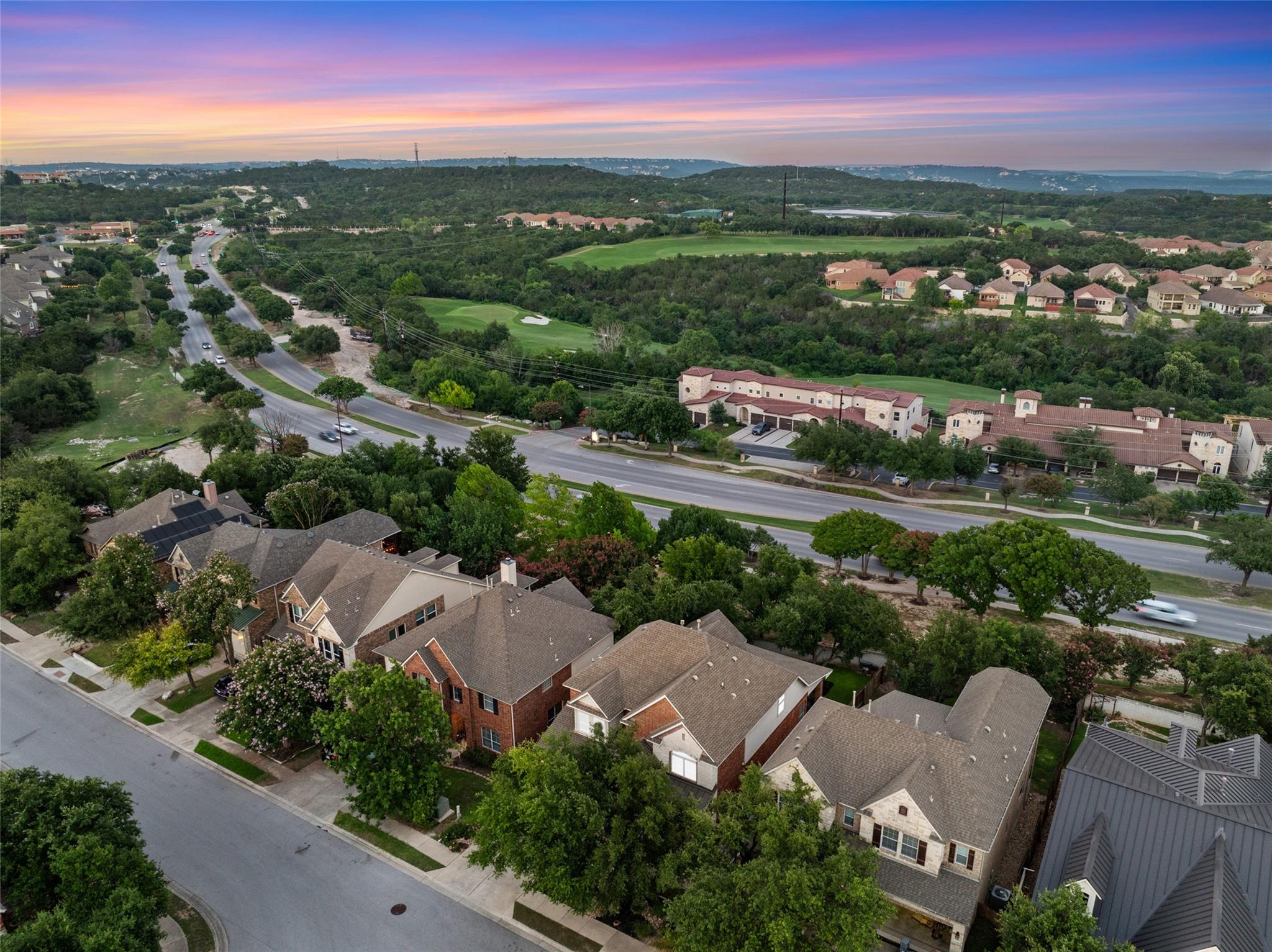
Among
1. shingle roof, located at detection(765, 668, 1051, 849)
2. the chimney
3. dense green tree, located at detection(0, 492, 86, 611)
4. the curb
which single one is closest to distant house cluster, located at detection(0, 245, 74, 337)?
dense green tree, located at detection(0, 492, 86, 611)

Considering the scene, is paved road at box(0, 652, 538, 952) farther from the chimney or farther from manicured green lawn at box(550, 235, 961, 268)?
manicured green lawn at box(550, 235, 961, 268)

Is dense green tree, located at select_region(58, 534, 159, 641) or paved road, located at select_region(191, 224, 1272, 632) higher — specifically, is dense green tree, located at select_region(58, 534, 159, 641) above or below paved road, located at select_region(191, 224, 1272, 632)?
above

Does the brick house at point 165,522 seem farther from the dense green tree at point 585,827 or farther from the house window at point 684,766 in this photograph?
the house window at point 684,766

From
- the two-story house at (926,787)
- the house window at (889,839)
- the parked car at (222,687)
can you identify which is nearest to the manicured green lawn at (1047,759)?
the two-story house at (926,787)

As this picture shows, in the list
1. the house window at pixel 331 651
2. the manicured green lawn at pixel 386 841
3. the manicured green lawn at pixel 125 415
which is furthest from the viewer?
the manicured green lawn at pixel 125 415

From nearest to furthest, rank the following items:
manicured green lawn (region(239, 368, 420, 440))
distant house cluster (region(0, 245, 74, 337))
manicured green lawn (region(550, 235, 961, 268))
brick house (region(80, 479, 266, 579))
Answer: brick house (region(80, 479, 266, 579)), manicured green lawn (region(239, 368, 420, 440)), distant house cluster (region(0, 245, 74, 337)), manicured green lawn (region(550, 235, 961, 268))

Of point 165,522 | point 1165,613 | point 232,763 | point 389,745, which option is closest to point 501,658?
point 389,745

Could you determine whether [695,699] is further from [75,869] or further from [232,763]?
[232,763]
